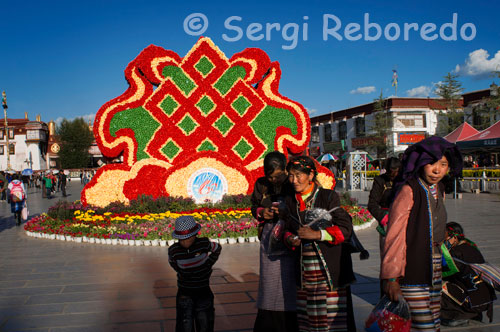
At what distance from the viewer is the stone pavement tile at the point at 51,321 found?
4.53m

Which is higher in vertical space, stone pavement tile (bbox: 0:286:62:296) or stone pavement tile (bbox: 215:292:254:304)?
stone pavement tile (bbox: 0:286:62:296)

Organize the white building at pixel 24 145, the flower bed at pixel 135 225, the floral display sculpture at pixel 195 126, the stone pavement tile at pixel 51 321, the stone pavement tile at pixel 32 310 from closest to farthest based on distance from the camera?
the stone pavement tile at pixel 51 321, the stone pavement tile at pixel 32 310, the flower bed at pixel 135 225, the floral display sculpture at pixel 195 126, the white building at pixel 24 145

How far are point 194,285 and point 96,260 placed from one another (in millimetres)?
4732

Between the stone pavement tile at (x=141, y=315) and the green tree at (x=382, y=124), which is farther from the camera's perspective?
the green tree at (x=382, y=124)

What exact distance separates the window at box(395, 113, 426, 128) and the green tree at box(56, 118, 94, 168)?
41.2 meters

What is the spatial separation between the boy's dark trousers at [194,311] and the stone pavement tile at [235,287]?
1992 mm

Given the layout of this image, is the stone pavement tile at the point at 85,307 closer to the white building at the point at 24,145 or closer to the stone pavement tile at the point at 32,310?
the stone pavement tile at the point at 32,310

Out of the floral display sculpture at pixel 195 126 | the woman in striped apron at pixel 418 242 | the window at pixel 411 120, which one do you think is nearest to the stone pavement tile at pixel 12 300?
the woman in striped apron at pixel 418 242

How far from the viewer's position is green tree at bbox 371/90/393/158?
35.5 metres

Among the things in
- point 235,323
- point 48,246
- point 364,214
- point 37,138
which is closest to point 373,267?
point 235,323

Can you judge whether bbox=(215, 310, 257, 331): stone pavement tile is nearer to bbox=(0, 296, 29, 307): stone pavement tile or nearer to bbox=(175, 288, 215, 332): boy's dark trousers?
bbox=(175, 288, 215, 332): boy's dark trousers

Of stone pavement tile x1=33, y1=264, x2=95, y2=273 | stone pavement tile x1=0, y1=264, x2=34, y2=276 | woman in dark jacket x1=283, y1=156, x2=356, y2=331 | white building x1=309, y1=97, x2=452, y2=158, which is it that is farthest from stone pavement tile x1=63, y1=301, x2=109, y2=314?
white building x1=309, y1=97, x2=452, y2=158

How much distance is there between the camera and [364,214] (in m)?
11.6

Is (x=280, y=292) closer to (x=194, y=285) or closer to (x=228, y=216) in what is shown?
(x=194, y=285)
